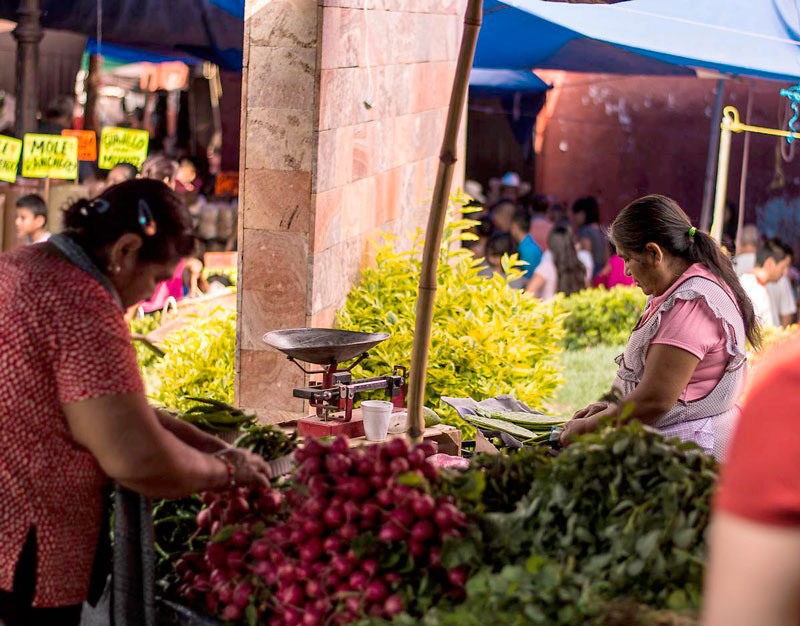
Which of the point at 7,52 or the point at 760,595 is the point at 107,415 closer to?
the point at 760,595

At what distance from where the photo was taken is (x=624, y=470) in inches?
83.2

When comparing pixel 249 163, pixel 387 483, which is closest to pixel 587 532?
pixel 387 483

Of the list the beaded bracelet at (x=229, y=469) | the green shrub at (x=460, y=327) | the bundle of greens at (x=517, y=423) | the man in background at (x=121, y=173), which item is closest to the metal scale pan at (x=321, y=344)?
the bundle of greens at (x=517, y=423)

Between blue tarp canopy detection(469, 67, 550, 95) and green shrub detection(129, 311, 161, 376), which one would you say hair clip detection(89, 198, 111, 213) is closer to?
green shrub detection(129, 311, 161, 376)

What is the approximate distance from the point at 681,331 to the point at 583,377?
491 centimetres

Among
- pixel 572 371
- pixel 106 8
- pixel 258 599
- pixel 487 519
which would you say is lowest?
pixel 572 371

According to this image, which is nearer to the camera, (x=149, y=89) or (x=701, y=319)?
(x=701, y=319)

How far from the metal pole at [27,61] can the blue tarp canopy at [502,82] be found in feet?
17.8

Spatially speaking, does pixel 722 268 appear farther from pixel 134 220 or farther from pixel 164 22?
pixel 164 22

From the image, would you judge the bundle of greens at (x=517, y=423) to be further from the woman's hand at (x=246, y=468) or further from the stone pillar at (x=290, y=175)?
the woman's hand at (x=246, y=468)

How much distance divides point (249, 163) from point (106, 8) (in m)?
6.37

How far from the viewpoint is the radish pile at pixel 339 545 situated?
83.0 inches

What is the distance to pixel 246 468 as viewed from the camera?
96.0 inches

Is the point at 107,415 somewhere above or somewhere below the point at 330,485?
above
